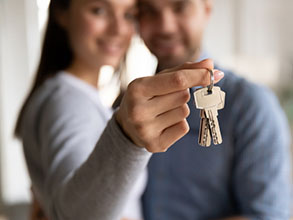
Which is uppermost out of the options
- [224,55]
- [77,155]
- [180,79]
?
[180,79]

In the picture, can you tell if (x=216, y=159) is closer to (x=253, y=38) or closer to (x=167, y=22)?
(x=167, y=22)

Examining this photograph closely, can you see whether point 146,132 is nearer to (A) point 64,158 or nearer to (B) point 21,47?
(A) point 64,158

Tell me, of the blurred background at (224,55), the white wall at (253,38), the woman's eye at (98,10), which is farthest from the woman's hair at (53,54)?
the white wall at (253,38)

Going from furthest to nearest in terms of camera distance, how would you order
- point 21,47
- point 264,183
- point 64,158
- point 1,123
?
point 1,123, point 21,47, point 264,183, point 64,158

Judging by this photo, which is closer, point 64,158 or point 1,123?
point 64,158

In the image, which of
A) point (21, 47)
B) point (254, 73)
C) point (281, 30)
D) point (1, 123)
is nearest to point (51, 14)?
point (21, 47)

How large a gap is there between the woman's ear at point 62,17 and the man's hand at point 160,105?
0.54 ft

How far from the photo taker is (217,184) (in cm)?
48

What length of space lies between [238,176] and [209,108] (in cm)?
27

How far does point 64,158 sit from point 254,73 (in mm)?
1537

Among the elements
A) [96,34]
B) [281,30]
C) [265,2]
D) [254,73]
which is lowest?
[254,73]

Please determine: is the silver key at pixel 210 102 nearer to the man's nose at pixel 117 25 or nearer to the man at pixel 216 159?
the man at pixel 216 159

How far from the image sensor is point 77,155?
1.14ft

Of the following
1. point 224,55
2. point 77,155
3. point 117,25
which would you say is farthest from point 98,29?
point 224,55
